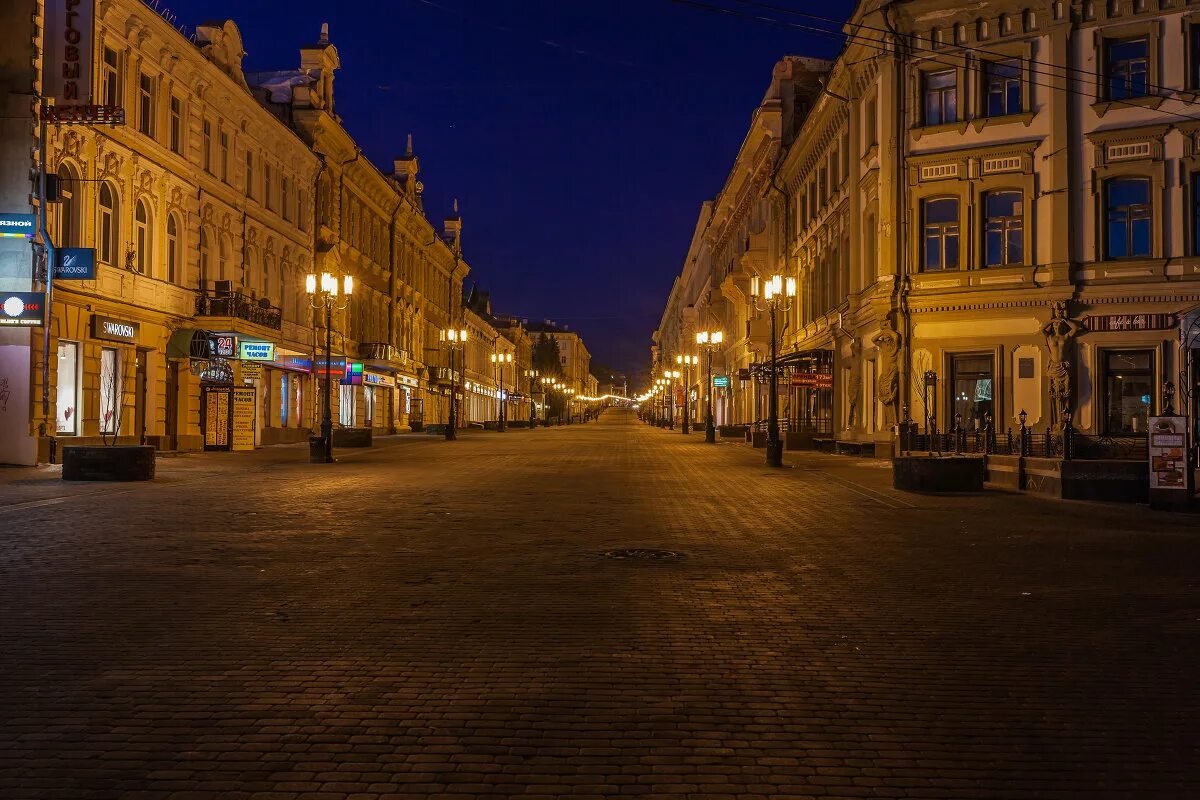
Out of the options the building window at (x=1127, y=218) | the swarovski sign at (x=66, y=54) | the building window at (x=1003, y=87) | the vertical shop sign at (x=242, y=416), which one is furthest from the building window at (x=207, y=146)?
the building window at (x=1127, y=218)

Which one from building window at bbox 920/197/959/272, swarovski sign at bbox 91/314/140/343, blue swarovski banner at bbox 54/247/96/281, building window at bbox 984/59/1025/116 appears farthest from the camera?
building window at bbox 920/197/959/272

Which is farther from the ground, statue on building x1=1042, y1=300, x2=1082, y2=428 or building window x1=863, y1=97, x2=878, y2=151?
building window x1=863, y1=97, x2=878, y2=151

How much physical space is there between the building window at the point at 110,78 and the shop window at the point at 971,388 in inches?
933

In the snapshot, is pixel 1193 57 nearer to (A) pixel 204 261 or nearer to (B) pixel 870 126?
(B) pixel 870 126

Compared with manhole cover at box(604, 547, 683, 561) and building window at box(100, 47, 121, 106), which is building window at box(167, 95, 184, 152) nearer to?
building window at box(100, 47, 121, 106)

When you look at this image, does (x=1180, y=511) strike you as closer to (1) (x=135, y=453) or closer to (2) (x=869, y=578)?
(2) (x=869, y=578)

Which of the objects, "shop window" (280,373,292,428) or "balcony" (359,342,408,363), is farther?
"balcony" (359,342,408,363)

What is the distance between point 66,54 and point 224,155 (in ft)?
36.6

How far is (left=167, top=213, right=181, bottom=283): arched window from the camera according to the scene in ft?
98.4

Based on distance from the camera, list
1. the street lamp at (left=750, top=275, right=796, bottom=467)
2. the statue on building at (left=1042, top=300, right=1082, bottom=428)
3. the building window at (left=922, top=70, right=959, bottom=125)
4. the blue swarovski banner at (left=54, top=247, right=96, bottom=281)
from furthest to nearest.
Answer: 1. the building window at (left=922, top=70, right=959, bottom=125)
2. the street lamp at (left=750, top=275, right=796, bottom=467)
3. the statue on building at (left=1042, top=300, right=1082, bottom=428)
4. the blue swarovski banner at (left=54, top=247, right=96, bottom=281)

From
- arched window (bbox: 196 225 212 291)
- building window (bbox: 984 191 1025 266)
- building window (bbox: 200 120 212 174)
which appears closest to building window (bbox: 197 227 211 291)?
arched window (bbox: 196 225 212 291)

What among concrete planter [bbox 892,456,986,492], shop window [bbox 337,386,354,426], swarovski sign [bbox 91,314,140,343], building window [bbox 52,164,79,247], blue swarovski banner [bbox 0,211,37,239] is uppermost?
building window [bbox 52,164,79,247]

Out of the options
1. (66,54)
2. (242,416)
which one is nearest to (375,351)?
(242,416)

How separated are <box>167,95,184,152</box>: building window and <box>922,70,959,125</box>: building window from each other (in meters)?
21.8
